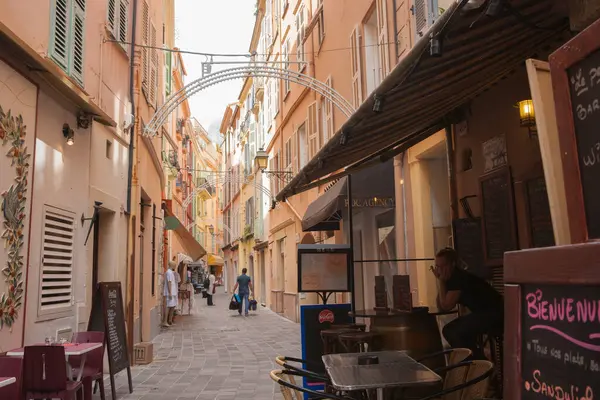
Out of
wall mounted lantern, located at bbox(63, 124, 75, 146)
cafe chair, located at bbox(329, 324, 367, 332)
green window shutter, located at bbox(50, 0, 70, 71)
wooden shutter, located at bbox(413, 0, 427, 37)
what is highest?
wooden shutter, located at bbox(413, 0, 427, 37)

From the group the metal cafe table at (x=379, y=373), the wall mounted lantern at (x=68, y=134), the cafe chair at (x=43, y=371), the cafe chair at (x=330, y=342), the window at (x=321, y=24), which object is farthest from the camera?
the window at (x=321, y=24)

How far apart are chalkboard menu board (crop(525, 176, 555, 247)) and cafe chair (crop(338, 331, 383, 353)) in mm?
1867

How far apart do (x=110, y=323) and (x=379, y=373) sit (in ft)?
Result: 15.1

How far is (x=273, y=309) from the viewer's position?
22438 mm

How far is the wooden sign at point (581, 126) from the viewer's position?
72.8 inches

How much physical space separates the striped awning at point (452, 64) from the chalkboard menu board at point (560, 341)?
1461 millimetres

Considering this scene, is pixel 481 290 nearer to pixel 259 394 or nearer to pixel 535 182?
pixel 535 182

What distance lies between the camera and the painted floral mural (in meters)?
5.44

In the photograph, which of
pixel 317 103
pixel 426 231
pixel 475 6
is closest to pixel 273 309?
pixel 317 103

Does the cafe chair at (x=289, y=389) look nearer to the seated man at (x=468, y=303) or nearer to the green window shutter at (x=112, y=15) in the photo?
the seated man at (x=468, y=303)

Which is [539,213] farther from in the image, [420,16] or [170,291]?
[170,291]

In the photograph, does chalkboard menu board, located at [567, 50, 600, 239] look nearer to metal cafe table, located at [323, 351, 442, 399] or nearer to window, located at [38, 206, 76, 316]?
metal cafe table, located at [323, 351, 442, 399]

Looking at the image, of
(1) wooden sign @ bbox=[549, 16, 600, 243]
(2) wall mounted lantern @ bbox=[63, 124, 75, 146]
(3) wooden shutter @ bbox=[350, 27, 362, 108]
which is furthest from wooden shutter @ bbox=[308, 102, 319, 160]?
(1) wooden sign @ bbox=[549, 16, 600, 243]

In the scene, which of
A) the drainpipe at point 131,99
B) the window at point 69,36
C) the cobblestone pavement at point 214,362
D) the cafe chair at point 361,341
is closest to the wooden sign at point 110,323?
the cobblestone pavement at point 214,362
